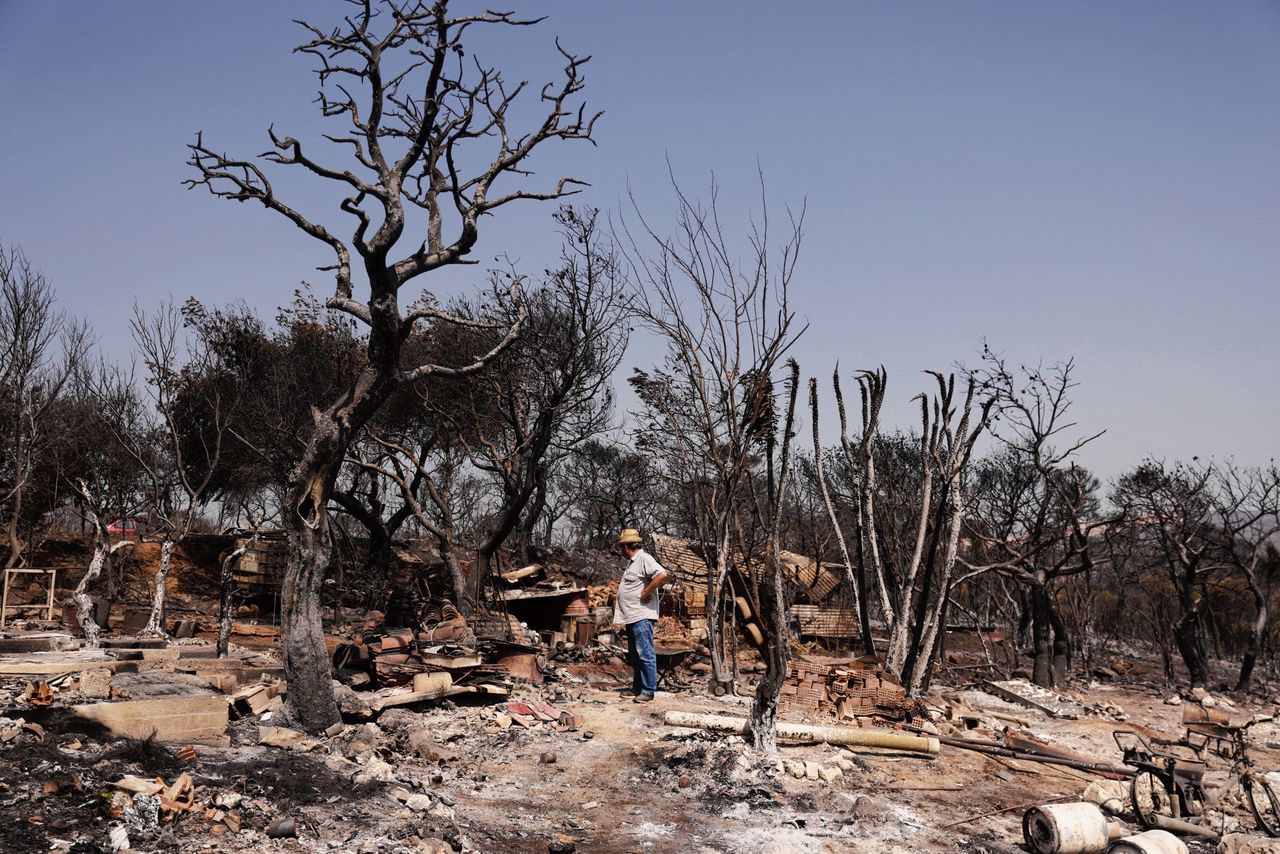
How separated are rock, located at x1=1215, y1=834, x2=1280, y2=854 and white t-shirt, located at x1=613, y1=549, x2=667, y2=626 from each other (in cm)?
487

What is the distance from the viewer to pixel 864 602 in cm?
1059

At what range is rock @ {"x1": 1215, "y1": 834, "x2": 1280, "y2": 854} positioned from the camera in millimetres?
5465

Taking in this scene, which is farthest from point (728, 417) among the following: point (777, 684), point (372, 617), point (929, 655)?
point (372, 617)

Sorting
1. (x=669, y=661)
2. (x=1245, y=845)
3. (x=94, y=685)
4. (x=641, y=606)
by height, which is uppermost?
(x=641, y=606)

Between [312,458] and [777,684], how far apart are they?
3.91 meters

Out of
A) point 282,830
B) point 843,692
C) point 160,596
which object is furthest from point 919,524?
point 160,596

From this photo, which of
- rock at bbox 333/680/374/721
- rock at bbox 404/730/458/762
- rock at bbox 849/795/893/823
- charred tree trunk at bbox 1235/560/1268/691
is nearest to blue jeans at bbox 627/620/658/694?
rock at bbox 404/730/458/762

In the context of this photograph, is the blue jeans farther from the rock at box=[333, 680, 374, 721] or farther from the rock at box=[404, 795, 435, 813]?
the rock at box=[404, 795, 435, 813]

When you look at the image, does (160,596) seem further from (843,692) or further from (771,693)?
(771,693)

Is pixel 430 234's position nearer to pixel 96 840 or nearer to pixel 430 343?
pixel 96 840

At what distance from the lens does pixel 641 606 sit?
894 cm

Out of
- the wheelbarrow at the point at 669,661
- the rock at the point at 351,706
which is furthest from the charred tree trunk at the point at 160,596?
the wheelbarrow at the point at 669,661

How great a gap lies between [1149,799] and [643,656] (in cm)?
456

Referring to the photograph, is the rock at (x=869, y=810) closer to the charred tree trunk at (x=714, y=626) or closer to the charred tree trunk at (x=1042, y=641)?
the charred tree trunk at (x=714, y=626)
